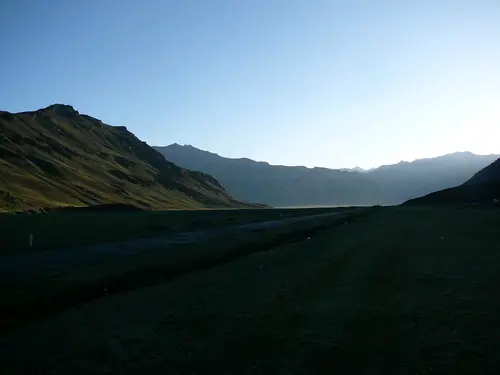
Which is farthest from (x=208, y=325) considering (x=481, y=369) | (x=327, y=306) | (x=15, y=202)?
(x=15, y=202)

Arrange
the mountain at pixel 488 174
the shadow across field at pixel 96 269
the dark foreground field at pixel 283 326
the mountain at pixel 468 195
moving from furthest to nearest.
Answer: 1. the mountain at pixel 488 174
2. the mountain at pixel 468 195
3. the shadow across field at pixel 96 269
4. the dark foreground field at pixel 283 326

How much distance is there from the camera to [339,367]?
32.8 ft

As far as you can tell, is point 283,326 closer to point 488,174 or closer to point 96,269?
point 96,269

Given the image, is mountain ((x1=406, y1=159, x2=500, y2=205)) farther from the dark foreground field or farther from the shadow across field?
the dark foreground field

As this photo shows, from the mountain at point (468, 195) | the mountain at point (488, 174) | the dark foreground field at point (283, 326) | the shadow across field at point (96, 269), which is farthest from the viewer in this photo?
the mountain at point (488, 174)

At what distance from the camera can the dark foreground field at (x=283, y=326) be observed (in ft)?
34.0

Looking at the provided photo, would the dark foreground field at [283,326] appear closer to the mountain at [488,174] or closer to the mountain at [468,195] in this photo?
the mountain at [468,195]

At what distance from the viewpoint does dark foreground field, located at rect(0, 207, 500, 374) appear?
10359 mm

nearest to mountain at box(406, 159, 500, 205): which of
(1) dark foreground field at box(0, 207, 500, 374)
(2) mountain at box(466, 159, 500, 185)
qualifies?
(2) mountain at box(466, 159, 500, 185)

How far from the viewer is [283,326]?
1300 cm

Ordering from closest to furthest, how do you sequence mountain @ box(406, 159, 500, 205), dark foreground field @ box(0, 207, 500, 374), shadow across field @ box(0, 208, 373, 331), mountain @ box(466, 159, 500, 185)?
dark foreground field @ box(0, 207, 500, 374) < shadow across field @ box(0, 208, 373, 331) < mountain @ box(406, 159, 500, 205) < mountain @ box(466, 159, 500, 185)

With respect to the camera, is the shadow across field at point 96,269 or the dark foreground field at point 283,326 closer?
the dark foreground field at point 283,326

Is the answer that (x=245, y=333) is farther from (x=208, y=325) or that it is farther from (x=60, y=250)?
(x=60, y=250)

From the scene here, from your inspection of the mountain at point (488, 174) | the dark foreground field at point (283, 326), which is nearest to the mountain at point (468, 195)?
the mountain at point (488, 174)
